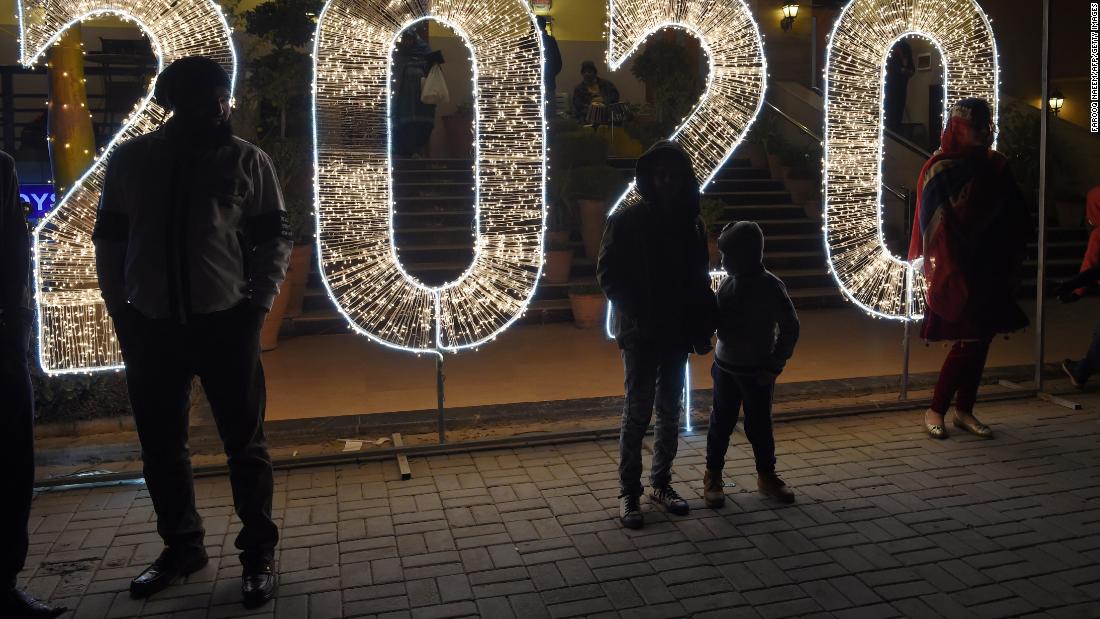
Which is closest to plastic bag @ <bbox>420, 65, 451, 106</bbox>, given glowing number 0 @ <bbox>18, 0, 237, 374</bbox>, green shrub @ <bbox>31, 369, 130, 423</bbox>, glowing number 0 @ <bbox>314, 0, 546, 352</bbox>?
green shrub @ <bbox>31, 369, 130, 423</bbox>

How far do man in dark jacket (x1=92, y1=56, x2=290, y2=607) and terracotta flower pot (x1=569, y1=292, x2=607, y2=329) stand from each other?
5.18 metres

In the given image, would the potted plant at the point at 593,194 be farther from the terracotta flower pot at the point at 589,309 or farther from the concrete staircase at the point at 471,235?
the terracotta flower pot at the point at 589,309

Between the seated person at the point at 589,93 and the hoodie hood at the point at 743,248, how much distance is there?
8.89 meters

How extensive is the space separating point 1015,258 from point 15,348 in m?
4.51

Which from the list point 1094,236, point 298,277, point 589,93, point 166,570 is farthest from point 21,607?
point 589,93

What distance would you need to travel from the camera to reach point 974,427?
5.15 metres

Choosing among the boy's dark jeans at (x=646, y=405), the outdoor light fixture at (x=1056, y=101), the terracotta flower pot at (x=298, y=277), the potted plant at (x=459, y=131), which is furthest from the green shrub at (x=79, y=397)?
the outdoor light fixture at (x=1056, y=101)

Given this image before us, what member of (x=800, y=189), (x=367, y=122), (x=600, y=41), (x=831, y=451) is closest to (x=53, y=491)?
(x=367, y=122)

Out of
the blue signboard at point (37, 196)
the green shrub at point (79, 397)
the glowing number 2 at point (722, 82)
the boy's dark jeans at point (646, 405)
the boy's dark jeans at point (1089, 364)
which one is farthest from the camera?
the blue signboard at point (37, 196)

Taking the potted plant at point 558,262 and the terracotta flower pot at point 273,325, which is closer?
the terracotta flower pot at point 273,325

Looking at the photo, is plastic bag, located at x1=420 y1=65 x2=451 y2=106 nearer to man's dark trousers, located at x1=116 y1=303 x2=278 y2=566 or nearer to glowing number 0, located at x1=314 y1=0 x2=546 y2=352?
glowing number 0, located at x1=314 y1=0 x2=546 y2=352

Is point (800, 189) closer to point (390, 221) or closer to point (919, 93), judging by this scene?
point (919, 93)

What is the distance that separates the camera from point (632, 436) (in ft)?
13.3

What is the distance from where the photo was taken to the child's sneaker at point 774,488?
13.8 ft
